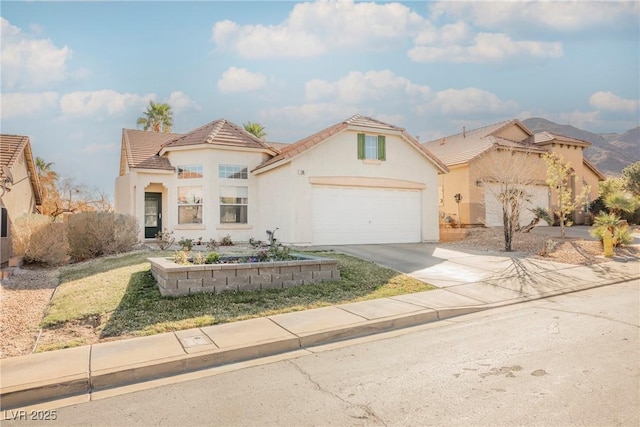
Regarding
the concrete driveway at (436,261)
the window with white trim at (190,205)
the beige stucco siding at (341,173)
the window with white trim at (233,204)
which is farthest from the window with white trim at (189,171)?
the concrete driveway at (436,261)

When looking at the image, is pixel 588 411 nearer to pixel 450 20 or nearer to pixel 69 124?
pixel 450 20

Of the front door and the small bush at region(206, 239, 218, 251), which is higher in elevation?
the front door

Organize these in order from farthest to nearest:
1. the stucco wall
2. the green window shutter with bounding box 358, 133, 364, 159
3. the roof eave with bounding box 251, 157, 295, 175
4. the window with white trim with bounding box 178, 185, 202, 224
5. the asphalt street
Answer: the stucco wall → the window with white trim with bounding box 178, 185, 202, 224 → the green window shutter with bounding box 358, 133, 364, 159 → the roof eave with bounding box 251, 157, 295, 175 → the asphalt street

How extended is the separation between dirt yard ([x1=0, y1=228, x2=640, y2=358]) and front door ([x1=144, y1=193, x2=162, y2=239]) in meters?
8.29

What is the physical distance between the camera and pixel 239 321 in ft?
22.9

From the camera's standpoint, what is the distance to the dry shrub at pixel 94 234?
46.1 feet

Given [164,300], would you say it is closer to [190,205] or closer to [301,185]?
[301,185]

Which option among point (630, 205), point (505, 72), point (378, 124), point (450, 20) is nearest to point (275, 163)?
point (378, 124)

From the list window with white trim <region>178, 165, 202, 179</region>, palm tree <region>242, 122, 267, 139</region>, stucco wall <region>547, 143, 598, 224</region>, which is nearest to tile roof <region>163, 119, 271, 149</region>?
window with white trim <region>178, 165, 202, 179</region>

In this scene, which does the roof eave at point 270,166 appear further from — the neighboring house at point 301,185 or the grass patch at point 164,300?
the grass patch at point 164,300

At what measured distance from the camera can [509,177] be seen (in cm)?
1698

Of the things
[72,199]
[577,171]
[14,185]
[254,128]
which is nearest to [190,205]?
[14,185]

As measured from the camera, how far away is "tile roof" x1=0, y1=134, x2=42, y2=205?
15.6 metres

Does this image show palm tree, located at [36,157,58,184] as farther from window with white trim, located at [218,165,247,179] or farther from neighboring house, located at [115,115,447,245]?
window with white trim, located at [218,165,247,179]
